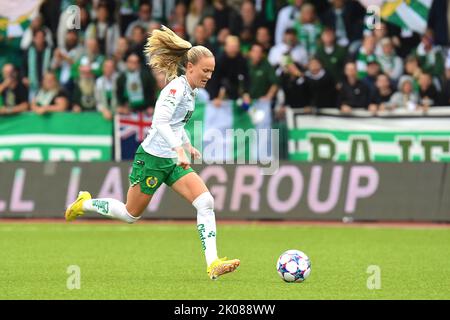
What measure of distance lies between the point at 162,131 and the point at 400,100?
9956mm

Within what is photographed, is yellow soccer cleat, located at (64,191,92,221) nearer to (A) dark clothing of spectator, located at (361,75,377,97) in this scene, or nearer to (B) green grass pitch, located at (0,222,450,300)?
(B) green grass pitch, located at (0,222,450,300)

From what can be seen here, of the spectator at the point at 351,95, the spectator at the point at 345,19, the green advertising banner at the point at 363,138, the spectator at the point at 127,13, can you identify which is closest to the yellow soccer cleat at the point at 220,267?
the green advertising banner at the point at 363,138

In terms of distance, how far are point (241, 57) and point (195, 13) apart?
1919 millimetres

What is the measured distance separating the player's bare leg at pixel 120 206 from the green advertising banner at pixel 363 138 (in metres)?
8.14

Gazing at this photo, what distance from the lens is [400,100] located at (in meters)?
19.2

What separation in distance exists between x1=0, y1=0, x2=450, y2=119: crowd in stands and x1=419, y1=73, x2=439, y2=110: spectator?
17mm

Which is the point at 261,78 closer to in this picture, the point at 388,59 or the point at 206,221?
the point at 388,59

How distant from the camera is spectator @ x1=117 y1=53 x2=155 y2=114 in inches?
756

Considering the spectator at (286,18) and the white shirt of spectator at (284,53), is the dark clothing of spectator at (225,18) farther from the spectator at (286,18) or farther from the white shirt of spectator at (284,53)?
the white shirt of spectator at (284,53)

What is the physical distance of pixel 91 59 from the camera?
65.1 ft
